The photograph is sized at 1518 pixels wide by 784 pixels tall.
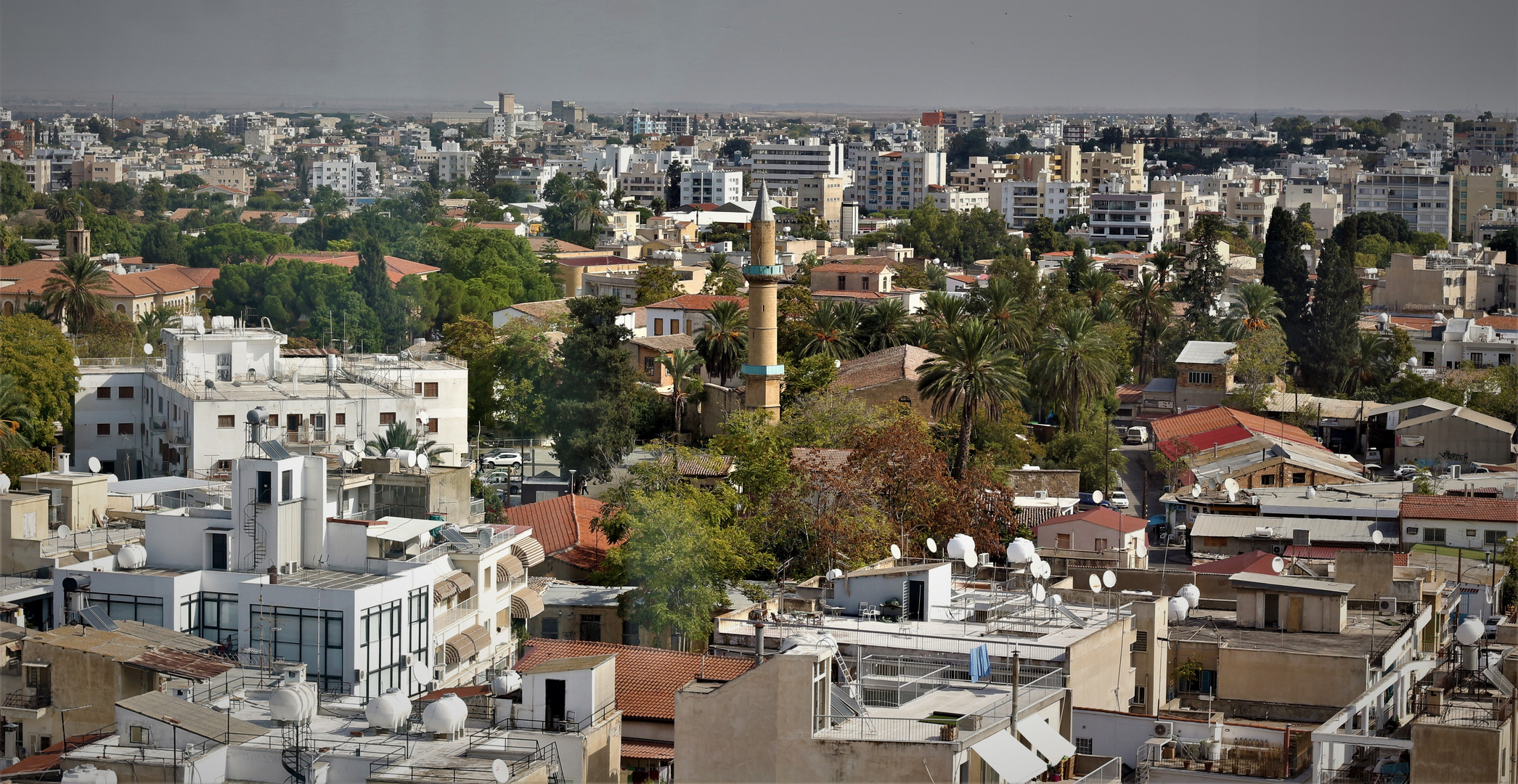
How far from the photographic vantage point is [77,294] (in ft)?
99.8

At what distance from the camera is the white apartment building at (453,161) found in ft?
256

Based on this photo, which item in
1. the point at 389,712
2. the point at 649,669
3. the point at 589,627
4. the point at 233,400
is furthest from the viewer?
the point at 233,400

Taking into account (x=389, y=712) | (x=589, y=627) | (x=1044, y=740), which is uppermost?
(x=389, y=712)

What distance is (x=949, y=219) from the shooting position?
55.9 metres

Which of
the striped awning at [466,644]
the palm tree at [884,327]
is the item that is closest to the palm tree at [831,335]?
the palm tree at [884,327]

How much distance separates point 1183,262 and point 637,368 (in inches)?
582

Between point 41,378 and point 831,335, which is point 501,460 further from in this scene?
point 831,335

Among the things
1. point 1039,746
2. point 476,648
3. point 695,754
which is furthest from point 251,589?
point 1039,746

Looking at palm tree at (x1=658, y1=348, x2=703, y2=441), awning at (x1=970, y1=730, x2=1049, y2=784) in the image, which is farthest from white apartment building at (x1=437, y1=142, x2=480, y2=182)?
awning at (x1=970, y1=730, x2=1049, y2=784)

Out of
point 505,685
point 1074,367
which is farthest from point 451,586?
point 1074,367

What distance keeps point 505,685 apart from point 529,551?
5.69 m

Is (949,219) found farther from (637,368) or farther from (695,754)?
(695,754)

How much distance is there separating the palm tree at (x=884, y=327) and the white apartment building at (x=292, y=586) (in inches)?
598

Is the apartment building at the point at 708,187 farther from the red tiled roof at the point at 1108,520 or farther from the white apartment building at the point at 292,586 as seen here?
the white apartment building at the point at 292,586
